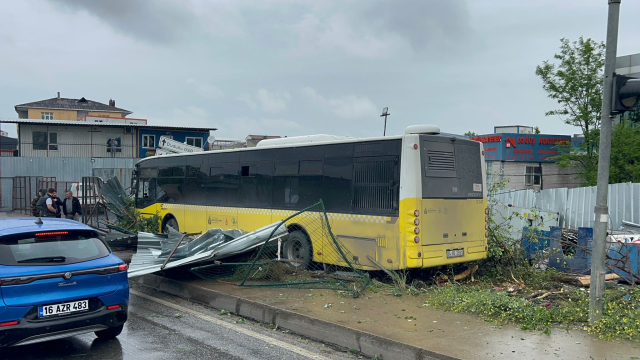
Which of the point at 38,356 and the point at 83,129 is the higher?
the point at 83,129

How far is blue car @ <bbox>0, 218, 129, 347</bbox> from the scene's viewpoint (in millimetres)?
5551

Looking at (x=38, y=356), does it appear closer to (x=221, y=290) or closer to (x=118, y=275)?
(x=118, y=275)

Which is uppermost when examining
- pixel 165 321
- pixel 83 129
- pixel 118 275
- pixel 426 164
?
pixel 83 129

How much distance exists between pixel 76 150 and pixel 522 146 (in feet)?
108

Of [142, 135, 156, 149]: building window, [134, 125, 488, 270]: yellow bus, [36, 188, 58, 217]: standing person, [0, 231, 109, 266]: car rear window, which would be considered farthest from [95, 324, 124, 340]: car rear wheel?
[142, 135, 156, 149]: building window

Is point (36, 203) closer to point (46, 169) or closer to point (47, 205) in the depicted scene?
point (47, 205)

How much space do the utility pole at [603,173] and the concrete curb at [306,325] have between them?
98.8 inches

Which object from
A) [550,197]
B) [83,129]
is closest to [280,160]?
[550,197]

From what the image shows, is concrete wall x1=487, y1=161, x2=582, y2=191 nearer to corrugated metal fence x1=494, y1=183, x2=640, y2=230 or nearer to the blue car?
corrugated metal fence x1=494, y1=183, x2=640, y2=230

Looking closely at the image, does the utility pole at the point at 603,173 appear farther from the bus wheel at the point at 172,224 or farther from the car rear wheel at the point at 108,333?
the bus wheel at the point at 172,224

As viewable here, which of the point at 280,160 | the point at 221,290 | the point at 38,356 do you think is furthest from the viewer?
the point at 280,160

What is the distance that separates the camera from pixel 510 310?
722 centimetres

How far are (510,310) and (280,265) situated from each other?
457 centimetres

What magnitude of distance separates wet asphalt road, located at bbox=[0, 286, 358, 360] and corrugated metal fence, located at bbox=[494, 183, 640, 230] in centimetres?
1168
